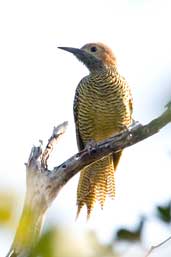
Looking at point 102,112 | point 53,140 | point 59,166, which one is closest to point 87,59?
point 102,112

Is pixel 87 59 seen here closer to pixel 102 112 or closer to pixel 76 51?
pixel 76 51

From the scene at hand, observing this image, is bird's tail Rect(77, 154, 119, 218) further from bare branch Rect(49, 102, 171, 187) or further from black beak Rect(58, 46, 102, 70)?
bare branch Rect(49, 102, 171, 187)

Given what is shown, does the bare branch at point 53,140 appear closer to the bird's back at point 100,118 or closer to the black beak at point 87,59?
the bird's back at point 100,118

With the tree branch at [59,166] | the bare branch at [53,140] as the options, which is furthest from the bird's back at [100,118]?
the tree branch at [59,166]

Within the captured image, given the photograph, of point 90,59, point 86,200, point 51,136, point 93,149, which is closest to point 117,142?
point 93,149

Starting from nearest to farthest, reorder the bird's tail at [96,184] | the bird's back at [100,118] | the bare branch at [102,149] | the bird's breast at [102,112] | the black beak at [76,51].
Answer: the bare branch at [102,149]
the bird's tail at [96,184]
the bird's back at [100,118]
the bird's breast at [102,112]
the black beak at [76,51]

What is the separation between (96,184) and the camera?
840cm

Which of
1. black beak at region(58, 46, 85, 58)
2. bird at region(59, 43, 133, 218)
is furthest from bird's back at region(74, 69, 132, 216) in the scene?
black beak at region(58, 46, 85, 58)

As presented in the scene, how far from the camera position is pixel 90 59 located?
32.1 feet

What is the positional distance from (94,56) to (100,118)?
1369mm

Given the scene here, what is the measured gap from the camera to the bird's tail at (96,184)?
316 inches

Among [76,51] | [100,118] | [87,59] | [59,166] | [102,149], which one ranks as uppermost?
[76,51]

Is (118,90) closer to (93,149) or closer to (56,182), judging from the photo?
(93,149)

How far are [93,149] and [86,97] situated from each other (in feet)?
10.3
